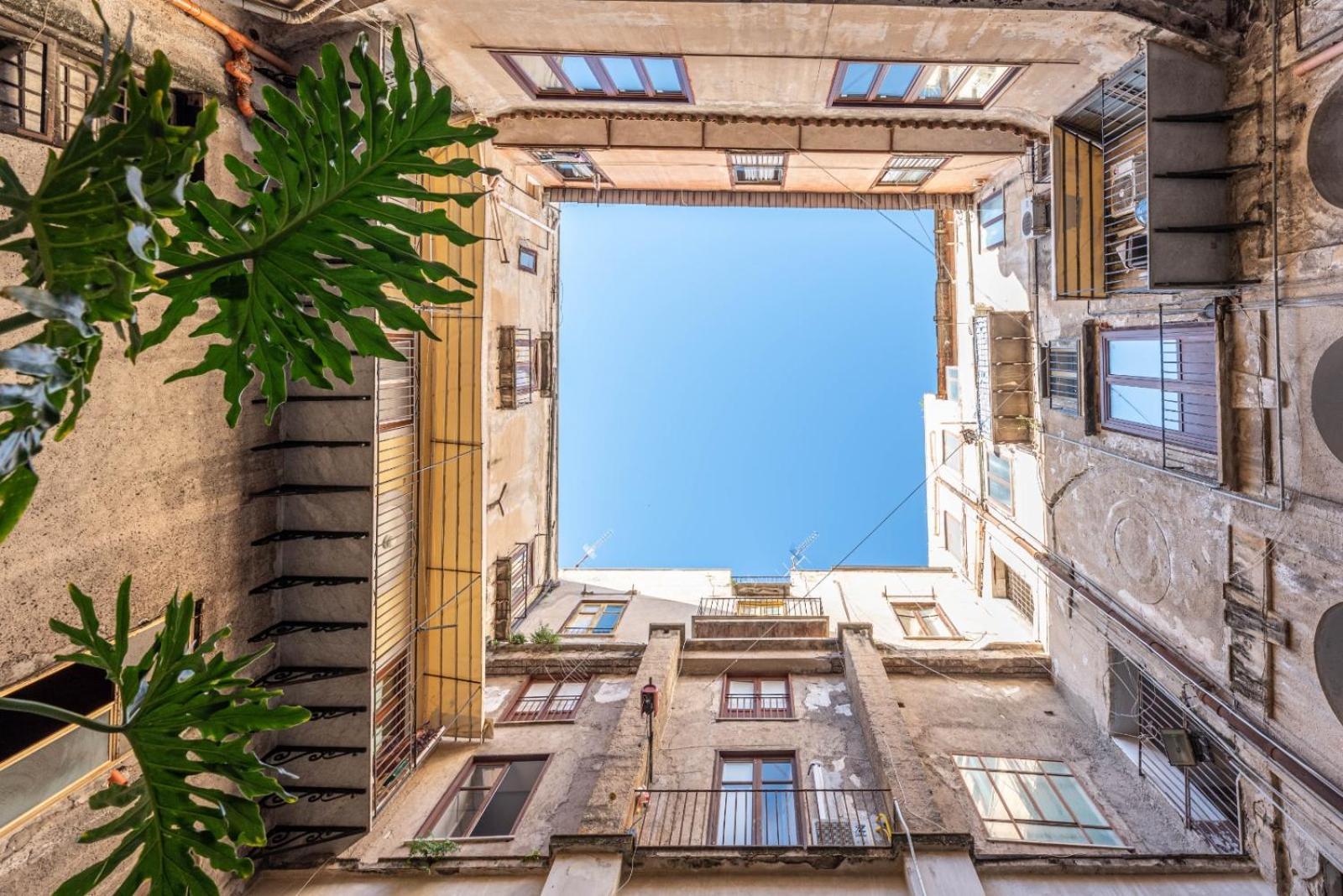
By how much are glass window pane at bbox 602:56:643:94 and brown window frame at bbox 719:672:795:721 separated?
11048 millimetres

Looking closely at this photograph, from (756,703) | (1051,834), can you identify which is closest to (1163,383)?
(1051,834)

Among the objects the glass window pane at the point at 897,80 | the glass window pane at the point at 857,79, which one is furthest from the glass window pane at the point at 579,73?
the glass window pane at the point at 897,80

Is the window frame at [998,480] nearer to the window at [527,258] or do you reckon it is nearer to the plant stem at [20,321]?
the window at [527,258]

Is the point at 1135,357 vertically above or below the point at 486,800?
above

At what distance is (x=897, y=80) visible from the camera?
10.1 metres

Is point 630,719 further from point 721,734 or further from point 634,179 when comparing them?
point 634,179

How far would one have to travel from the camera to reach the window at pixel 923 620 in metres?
15.7

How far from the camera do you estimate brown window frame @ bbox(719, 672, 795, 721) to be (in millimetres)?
11039

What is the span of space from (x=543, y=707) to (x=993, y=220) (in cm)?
1422

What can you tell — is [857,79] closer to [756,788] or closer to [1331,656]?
[1331,656]

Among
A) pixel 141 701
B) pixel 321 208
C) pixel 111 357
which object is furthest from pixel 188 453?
pixel 321 208

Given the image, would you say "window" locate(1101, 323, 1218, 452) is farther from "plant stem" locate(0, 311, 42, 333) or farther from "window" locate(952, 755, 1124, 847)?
"plant stem" locate(0, 311, 42, 333)

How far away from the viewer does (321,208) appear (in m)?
2.82

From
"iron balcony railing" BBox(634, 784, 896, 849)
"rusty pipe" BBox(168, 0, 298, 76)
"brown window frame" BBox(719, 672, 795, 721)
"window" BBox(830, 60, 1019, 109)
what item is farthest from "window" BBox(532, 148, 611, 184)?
"iron balcony railing" BBox(634, 784, 896, 849)
